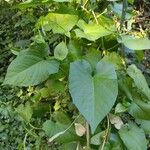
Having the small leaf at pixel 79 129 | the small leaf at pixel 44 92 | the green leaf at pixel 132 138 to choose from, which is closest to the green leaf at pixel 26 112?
the small leaf at pixel 44 92

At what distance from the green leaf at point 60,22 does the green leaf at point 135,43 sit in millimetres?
158

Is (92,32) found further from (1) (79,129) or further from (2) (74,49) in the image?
(1) (79,129)

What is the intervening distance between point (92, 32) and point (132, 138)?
12.7 inches

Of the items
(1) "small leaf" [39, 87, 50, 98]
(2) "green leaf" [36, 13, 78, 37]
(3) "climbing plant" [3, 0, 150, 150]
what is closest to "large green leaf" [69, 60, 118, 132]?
(3) "climbing plant" [3, 0, 150, 150]

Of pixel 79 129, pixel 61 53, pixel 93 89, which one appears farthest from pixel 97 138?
pixel 61 53

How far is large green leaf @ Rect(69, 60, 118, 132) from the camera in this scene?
1.10m

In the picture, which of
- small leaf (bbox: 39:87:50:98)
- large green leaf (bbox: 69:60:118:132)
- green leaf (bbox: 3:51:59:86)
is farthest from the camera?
small leaf (bbox: 39:87:50:98)

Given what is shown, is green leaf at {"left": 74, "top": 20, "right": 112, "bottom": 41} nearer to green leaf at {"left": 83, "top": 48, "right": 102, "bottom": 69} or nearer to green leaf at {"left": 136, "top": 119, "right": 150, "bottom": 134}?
green leaf at {"left": 83, "top": 48, "right": 102, "bottom": 69}

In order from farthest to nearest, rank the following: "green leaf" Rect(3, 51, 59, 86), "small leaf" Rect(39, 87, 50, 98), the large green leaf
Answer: "small leaf" Rect(39, 87, 50, 98)
"green leaf" Rect(3, 51, 59, 86)
the large green leaf

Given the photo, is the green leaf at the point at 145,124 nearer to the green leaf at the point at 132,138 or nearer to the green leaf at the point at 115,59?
the green leaf at the point at 132,138

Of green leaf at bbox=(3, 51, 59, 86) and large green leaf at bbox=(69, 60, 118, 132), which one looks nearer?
large green leaf at bbox=(69, 60, 118, 132)

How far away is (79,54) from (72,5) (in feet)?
0.58

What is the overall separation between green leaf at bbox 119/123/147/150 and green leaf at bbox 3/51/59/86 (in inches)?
10.4

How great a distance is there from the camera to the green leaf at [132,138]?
123cm
